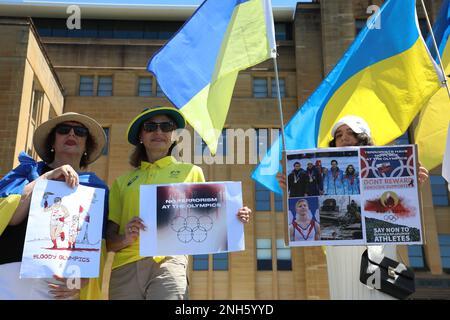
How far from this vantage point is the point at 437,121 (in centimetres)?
684

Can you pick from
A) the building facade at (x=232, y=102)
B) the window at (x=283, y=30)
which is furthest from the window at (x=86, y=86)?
the window at (x=283, y=30)

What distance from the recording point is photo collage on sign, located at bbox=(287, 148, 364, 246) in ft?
14.7

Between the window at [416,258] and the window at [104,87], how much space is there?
1658 centimetres

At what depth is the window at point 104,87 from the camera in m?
27.6

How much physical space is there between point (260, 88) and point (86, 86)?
29.8 ft

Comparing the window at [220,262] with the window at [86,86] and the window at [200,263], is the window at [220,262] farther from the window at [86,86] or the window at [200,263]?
the window at [86,86]

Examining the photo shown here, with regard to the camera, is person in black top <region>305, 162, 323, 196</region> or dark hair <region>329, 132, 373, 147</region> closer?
person in black top <region>305, 162, 323, 196</region>

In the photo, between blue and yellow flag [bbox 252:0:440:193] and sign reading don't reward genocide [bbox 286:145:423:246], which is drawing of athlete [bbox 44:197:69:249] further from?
blue and yellow flag [bbox 252:0:440:193]

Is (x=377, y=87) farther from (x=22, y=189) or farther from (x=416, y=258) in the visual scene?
(x=416, y=258)

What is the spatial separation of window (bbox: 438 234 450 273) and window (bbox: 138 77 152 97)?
51.6ft

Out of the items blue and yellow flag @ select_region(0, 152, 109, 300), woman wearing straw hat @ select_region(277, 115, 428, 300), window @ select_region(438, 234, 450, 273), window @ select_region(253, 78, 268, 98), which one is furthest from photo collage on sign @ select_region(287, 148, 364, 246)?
window @ select_region(253, 78, 268, 98)

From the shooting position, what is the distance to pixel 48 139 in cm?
473

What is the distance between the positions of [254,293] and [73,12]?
63.7ft

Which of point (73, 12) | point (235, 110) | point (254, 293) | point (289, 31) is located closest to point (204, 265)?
point (254, 293)
